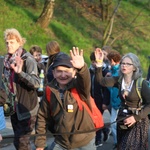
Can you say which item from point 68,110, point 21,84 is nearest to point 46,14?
point 21,84

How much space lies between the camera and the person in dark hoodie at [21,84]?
218 inches

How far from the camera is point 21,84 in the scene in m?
5.59

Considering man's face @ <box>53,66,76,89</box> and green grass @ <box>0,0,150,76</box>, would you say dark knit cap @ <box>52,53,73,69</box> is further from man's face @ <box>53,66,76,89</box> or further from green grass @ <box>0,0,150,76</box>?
green grass @ <box>0,0,150,76</box>

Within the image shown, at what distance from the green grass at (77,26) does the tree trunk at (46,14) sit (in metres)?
0.25

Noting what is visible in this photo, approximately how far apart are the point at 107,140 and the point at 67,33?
12423 mm

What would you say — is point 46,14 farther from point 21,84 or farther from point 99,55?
point 21,84

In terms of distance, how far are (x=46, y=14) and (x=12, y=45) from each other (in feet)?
45.7

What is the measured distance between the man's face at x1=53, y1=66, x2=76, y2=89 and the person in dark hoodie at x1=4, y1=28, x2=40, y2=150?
1.16 meters

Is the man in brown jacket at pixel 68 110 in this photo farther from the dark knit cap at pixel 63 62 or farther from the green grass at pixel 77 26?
the green grass at pixel 77 26

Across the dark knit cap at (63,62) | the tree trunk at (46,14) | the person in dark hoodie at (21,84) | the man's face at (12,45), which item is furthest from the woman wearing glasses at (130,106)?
the tree trunk at (46,14)

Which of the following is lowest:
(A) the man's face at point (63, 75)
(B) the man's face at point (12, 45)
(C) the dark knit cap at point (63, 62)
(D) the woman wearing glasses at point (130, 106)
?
(D) the woman wearing glasses at point (130, 106)

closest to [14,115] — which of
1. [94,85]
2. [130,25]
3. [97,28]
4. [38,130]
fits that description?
[38,130]

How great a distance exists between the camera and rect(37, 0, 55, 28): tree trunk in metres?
19.2

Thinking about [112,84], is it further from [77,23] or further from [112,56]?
[77,23]
